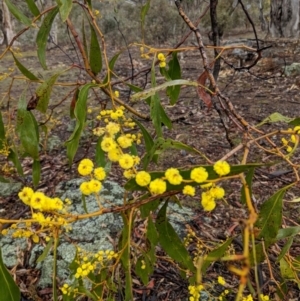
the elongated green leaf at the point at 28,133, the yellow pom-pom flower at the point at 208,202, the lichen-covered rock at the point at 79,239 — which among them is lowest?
the lichen-covered rock at the point at 79,239

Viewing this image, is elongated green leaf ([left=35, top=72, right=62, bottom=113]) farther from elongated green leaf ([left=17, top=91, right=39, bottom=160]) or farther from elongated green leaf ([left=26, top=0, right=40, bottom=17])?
elongated green leaf ([left=26, top=0, right=40, bottom=17])

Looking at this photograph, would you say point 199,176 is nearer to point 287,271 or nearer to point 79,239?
point 287,271

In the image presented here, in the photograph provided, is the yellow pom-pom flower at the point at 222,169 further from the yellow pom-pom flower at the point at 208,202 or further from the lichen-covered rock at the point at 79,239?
the lichen-covered rock at the point at 79,239

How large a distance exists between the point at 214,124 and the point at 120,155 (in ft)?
6.34

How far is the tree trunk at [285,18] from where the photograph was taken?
5.02 metres

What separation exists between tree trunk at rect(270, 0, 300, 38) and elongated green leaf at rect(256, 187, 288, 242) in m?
4.79

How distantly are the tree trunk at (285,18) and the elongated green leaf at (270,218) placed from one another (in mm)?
4789

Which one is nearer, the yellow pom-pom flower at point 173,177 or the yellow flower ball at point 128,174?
the yellow pom-pom flower at point 173,177

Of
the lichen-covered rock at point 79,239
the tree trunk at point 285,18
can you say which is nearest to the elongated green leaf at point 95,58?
the lichen-covered rock at point 79,239

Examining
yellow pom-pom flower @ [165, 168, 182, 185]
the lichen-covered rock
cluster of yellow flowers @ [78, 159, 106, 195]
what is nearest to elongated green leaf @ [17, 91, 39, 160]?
the lichen-covered rock

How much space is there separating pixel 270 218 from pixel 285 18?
16.3 feet

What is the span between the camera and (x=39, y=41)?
118 cm

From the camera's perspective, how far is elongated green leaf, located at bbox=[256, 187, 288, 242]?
0.76 m

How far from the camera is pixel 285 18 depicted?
16.7ft
